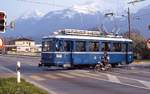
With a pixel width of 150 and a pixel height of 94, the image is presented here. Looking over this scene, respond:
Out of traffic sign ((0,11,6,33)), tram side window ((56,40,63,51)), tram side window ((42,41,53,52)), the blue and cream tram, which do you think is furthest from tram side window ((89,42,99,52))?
traffic sign ((0,11,6,33))

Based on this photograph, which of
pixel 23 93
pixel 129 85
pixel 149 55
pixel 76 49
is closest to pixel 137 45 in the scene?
pixel 149 55

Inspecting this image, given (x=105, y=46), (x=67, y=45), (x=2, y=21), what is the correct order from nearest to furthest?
(x=2, y=21), (x=67, y=45), (x=105, y=46)

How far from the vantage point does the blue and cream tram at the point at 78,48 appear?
3800 cm

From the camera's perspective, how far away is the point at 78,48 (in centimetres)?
3962

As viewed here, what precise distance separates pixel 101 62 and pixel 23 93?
20406 millimetres

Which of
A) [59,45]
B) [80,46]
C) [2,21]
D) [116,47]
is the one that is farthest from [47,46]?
[2,21]

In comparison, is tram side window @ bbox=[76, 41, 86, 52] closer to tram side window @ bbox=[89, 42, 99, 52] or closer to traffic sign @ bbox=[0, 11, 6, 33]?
tram side window @ bbox=[89, 42, 99, 52]

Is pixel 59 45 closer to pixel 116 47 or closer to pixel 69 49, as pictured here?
pixel 69 49

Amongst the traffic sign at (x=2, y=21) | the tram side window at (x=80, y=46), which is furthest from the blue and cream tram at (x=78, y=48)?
the traffic sign at (x=2, y=21)

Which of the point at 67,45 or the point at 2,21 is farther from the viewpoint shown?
the point at 67,45

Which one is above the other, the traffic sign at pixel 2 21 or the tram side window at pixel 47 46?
the traffic sign at pixel 2 21

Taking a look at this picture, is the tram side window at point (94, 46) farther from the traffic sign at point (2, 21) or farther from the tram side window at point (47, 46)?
the traffic sign at point (2, 21)

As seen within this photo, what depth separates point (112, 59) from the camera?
43.3m

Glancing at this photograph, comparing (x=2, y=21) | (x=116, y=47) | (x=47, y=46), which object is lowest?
(x=116, y=47)
